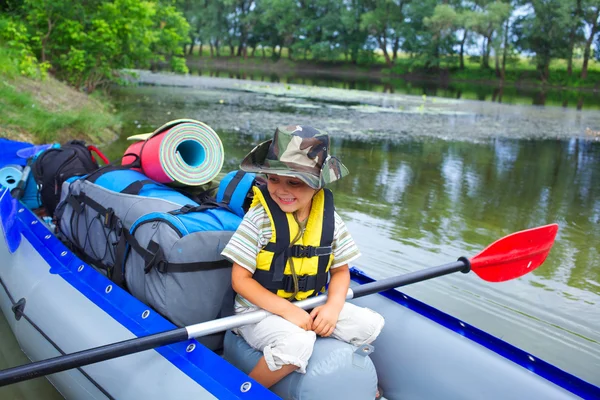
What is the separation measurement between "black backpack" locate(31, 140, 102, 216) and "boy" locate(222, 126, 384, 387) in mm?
1694

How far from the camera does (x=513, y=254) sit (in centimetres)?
307

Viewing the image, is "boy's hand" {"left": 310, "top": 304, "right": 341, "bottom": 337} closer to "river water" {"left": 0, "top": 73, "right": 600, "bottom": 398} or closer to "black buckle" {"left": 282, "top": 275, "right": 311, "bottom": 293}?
"black buckle" {"left": 282, "top": 275, "right": 311, "bottom": 293}

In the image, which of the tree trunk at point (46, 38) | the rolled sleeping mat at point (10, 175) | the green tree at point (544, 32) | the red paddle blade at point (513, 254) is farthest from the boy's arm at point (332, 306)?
the green tree at point (544, 32)

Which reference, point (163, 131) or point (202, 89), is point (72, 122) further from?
point (202, 89)

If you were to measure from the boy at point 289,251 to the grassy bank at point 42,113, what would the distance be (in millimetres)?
4997

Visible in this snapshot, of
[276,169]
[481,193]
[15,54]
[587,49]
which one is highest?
[587,49]

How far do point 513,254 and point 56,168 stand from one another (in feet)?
8.78

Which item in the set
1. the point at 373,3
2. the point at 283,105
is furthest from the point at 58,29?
the point at 373,3

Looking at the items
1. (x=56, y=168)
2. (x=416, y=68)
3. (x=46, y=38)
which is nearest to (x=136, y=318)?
(x=56, y=168)

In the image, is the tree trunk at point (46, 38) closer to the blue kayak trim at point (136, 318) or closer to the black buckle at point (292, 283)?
the blue kayak trim at point (136, 318)

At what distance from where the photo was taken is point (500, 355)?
7.20 ft

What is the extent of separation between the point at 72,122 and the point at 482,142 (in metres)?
6.82

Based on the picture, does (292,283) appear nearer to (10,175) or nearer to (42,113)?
(10,175)

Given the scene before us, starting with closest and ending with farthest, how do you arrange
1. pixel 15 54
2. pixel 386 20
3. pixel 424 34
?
pixel 15 54
pixel 424 34
pixel 386 20
